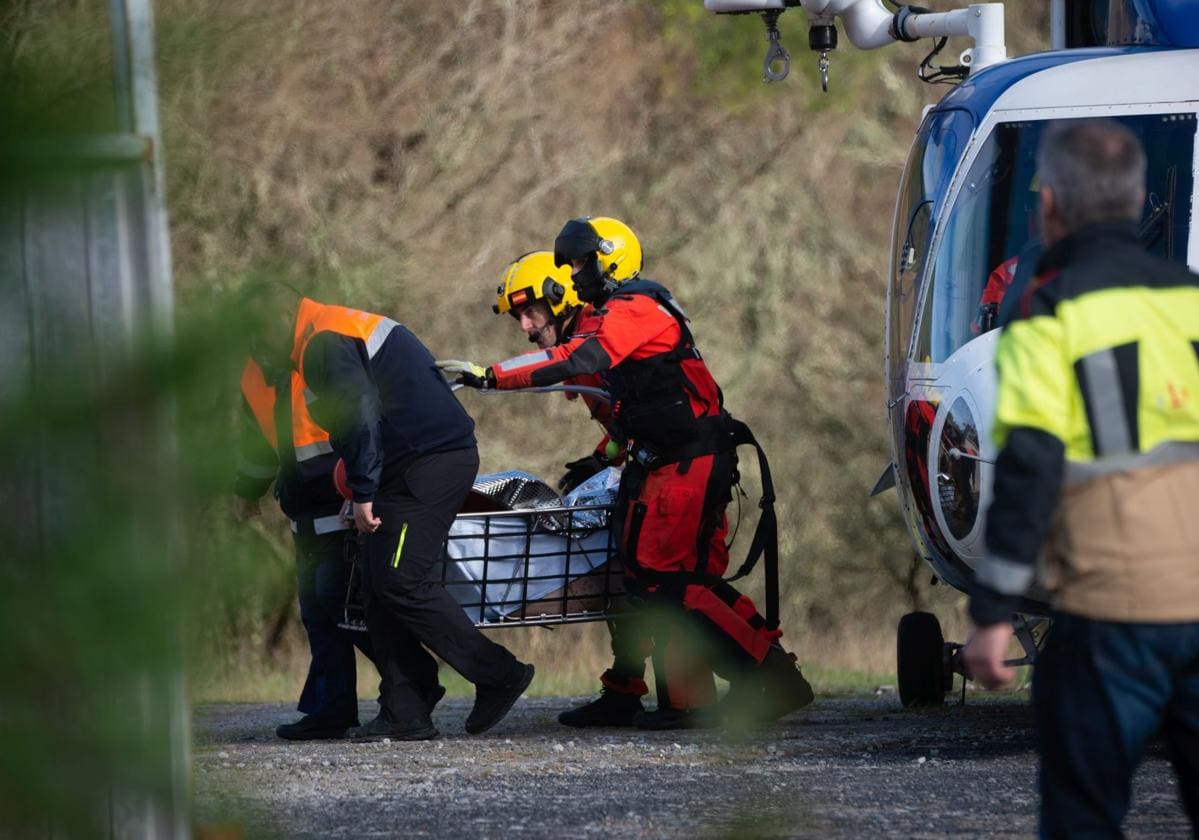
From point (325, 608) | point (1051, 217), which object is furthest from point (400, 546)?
point (1051, 217)

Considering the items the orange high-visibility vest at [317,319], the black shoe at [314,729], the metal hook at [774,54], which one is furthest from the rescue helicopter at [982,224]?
the orange high-visibility vest at [317,319]

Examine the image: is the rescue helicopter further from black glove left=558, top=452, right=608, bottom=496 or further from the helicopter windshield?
black glove left=558, top=452, right=608, bottom=496

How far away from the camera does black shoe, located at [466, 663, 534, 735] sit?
8273 mm

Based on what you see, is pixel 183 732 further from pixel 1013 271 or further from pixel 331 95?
pixel 331 95

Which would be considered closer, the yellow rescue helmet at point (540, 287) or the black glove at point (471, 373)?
the black glove at point (471, 373)

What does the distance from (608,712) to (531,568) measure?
1.00 m

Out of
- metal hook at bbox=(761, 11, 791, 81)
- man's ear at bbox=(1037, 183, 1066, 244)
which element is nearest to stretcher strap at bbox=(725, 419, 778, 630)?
metal hook at bbox=(761, 11, 791, 81)

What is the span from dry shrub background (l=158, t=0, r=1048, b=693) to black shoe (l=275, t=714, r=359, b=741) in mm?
8173

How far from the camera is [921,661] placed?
9711 mm

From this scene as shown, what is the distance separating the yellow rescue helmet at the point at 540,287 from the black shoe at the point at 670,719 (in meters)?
1.77

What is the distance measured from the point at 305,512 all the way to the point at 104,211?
6.58 metres

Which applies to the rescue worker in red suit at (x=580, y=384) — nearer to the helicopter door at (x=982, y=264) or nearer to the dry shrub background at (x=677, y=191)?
the helicopter door at (x=982, y=264)

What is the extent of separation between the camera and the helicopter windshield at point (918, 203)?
25.4 ft

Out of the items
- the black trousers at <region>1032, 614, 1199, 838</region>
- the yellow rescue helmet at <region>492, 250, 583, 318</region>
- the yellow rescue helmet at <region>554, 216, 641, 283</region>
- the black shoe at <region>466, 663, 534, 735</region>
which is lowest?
the black shoe at <region>466, 663, 534, 735</region>
